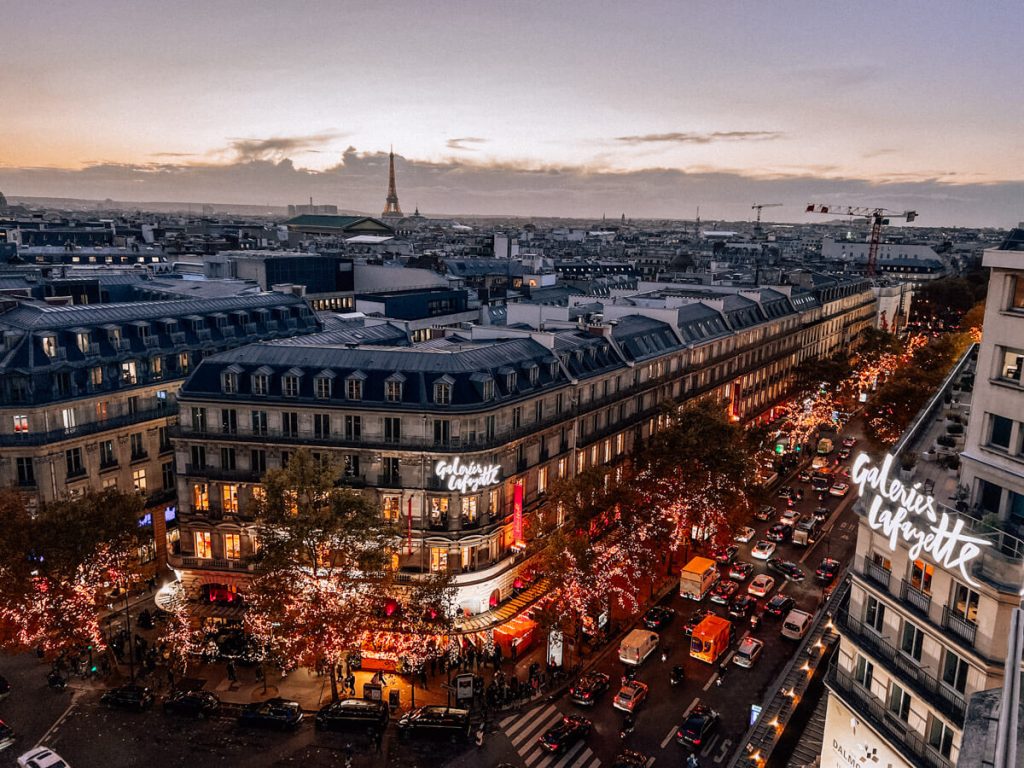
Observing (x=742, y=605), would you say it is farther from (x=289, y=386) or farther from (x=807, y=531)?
(x=289, y=386)

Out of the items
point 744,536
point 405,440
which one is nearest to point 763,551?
point 744,536

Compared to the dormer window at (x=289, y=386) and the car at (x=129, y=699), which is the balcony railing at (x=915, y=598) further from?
the car at (x=129, y=699)

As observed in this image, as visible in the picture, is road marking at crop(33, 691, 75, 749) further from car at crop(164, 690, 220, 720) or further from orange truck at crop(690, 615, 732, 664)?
orange truck at crop(690, 615, 732, 664)

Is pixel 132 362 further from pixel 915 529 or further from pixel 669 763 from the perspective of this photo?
Result: pixel 915 529

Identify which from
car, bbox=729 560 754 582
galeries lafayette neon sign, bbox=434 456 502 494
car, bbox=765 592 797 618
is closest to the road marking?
galeries lafayette neon sign, bbox=434 456 502 494

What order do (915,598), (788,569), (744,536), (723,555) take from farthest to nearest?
(744,536) → (723,555) → (788,569) → (915,598)

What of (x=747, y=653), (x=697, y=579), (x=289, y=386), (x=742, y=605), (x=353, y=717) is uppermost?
(x=289, y=386)

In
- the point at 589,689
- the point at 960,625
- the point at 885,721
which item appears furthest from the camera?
the point at 589,689

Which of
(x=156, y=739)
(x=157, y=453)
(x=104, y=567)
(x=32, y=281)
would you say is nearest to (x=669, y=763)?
(x=156, y=739)
